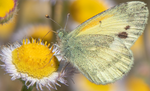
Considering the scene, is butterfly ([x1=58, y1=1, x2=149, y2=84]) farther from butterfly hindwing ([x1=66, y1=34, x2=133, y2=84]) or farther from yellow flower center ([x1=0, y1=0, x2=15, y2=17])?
yellow flower center ([x1=0, y1=0, x2=15, y2=17])

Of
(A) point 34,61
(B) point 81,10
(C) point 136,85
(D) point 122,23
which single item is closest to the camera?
(A) point 34,61

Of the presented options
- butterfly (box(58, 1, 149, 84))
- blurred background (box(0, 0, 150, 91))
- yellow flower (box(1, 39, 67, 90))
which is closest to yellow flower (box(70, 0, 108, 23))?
blurred background (box(0, 0, 150, 91))

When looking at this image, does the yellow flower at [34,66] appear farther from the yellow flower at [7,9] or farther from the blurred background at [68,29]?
the blurred background at [68,29]

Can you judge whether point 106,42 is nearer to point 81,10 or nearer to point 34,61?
point 34,61

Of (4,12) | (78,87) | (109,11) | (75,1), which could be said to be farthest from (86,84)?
(4,12)

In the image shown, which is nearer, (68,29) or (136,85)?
(68,29)

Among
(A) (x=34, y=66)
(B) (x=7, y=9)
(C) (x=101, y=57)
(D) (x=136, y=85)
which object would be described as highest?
(B) (x=7, y=9)

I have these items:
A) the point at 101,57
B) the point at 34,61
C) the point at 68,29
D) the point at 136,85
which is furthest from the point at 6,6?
the point at 136,85

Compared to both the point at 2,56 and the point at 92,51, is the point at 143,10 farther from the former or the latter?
the point at 2,56
